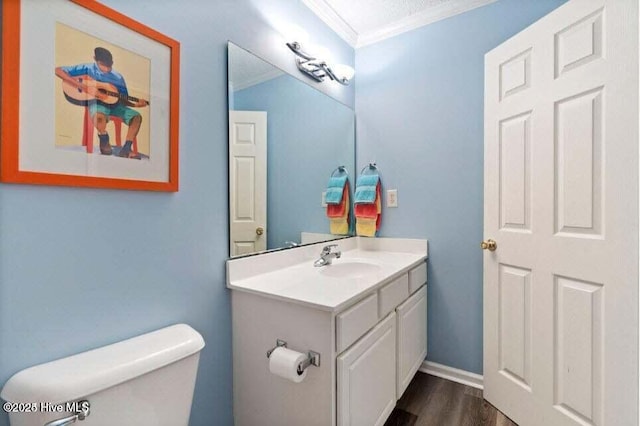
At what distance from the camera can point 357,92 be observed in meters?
2.24

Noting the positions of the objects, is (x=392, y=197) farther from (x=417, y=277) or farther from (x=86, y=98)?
(x=86, y=98)

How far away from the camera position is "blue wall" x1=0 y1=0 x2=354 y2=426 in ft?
2.58

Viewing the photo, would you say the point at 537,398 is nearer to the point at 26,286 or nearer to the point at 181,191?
the point at 181,191

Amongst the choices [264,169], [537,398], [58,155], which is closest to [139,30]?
[58,155]

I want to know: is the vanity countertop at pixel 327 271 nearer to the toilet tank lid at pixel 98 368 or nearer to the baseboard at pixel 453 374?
the toilet tank lid at pixel 98 368

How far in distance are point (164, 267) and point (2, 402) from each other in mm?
496

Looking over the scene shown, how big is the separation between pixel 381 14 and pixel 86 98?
1.78m

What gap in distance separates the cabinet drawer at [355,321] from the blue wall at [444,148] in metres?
0.86

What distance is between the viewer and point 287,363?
1.00 m

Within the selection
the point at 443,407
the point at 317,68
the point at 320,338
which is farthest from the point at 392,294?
the point at 317,68

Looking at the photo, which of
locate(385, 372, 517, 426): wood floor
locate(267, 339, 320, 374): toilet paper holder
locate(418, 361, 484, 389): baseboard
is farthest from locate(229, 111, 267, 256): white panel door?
locate(418, 361, 484, 389): baseboard

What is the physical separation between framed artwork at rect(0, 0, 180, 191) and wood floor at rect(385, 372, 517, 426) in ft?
5.29

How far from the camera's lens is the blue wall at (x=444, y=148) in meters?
1.79

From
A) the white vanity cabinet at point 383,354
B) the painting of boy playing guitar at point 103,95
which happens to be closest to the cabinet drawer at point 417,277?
the white vanity cabinet at point 383,354
